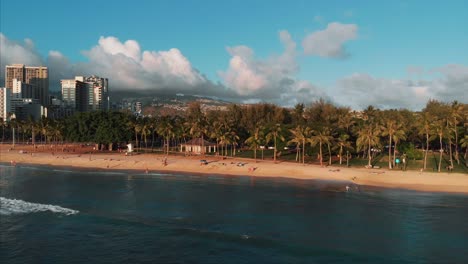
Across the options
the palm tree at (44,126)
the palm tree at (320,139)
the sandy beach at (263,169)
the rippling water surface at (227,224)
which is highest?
the palm tree at (44,126)

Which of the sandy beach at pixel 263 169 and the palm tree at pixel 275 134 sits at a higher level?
the palm tree at pixel 275 134

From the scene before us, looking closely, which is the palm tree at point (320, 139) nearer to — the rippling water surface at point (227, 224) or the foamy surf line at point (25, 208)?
the rippling water surface at point (227, 224)

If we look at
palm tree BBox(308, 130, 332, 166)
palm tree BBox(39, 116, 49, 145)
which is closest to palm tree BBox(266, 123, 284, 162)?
palm tree BBox(308, 130, 332, 166)

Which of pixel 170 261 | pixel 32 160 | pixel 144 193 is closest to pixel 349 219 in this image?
pixel 170 261

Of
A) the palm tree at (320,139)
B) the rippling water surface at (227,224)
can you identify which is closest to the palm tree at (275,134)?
the palm tree at (320,139)

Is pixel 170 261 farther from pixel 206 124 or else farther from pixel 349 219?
pixel 206 124

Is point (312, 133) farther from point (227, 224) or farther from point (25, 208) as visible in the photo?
point (25, 208)

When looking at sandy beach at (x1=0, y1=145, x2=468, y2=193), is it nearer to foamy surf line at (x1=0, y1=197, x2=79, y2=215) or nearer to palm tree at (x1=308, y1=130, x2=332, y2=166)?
palm tree at (x1=308, y1=130, x2=332, y2=166)
